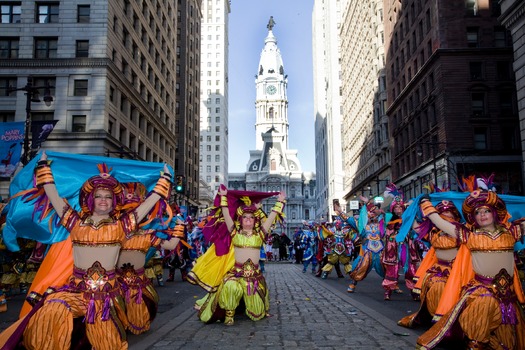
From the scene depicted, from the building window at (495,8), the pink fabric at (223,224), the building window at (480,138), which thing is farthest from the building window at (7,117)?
the building window at (495,8)

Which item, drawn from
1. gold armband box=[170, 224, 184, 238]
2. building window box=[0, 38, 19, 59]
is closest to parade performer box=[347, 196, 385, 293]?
gold armband box=[170, 224, 184, 238]

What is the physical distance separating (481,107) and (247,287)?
34.4 m

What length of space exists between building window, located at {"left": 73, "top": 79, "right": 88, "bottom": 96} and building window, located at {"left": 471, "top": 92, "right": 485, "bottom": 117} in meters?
27.8

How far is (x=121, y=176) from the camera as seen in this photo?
26.9ft

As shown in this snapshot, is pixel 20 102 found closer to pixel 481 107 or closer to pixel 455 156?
pixel 455 156

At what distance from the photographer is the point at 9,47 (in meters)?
33.9

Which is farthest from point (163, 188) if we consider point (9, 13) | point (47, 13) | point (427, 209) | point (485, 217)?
point (9, 13)

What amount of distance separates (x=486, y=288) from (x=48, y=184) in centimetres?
562

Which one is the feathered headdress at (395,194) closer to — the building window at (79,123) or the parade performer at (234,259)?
the parade performer at (234,259)

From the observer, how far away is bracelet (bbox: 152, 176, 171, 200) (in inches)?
264

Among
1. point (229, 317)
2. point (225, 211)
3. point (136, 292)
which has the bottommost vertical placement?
point (229, 317)

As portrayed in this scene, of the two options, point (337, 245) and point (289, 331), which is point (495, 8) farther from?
point (289, 331)

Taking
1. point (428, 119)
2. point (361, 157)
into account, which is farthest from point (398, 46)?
point (361, 157)

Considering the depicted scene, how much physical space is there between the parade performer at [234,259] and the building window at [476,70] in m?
33.4
